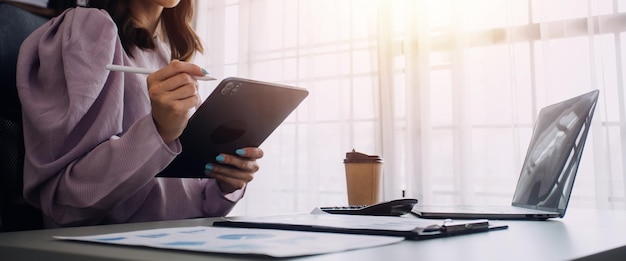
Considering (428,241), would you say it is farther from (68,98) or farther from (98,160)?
(68,98)

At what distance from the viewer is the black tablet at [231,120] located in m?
0.85

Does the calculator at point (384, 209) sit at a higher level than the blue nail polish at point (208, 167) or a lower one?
lower

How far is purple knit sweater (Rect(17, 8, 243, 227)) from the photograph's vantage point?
0.75m

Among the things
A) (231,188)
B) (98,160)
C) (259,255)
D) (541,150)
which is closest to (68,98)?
(98,160)

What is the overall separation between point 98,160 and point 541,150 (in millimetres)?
773

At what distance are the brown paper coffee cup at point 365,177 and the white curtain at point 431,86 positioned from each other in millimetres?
955

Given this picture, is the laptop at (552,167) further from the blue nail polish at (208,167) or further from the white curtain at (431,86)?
the white curtain at (431,86)

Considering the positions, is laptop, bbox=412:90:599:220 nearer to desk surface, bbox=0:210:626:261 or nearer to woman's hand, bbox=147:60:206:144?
desk surface, bbox=0:210:626:261

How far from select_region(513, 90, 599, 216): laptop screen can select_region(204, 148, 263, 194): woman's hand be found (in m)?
0.50

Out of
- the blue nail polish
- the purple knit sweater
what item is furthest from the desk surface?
the blue nail polish

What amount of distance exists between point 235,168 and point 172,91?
30 cm

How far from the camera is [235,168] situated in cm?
103

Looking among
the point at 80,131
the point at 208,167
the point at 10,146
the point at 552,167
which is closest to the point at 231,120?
the point at 208,167

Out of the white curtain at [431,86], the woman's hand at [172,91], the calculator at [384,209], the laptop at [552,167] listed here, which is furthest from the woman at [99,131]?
the white curtain at [431,86]
